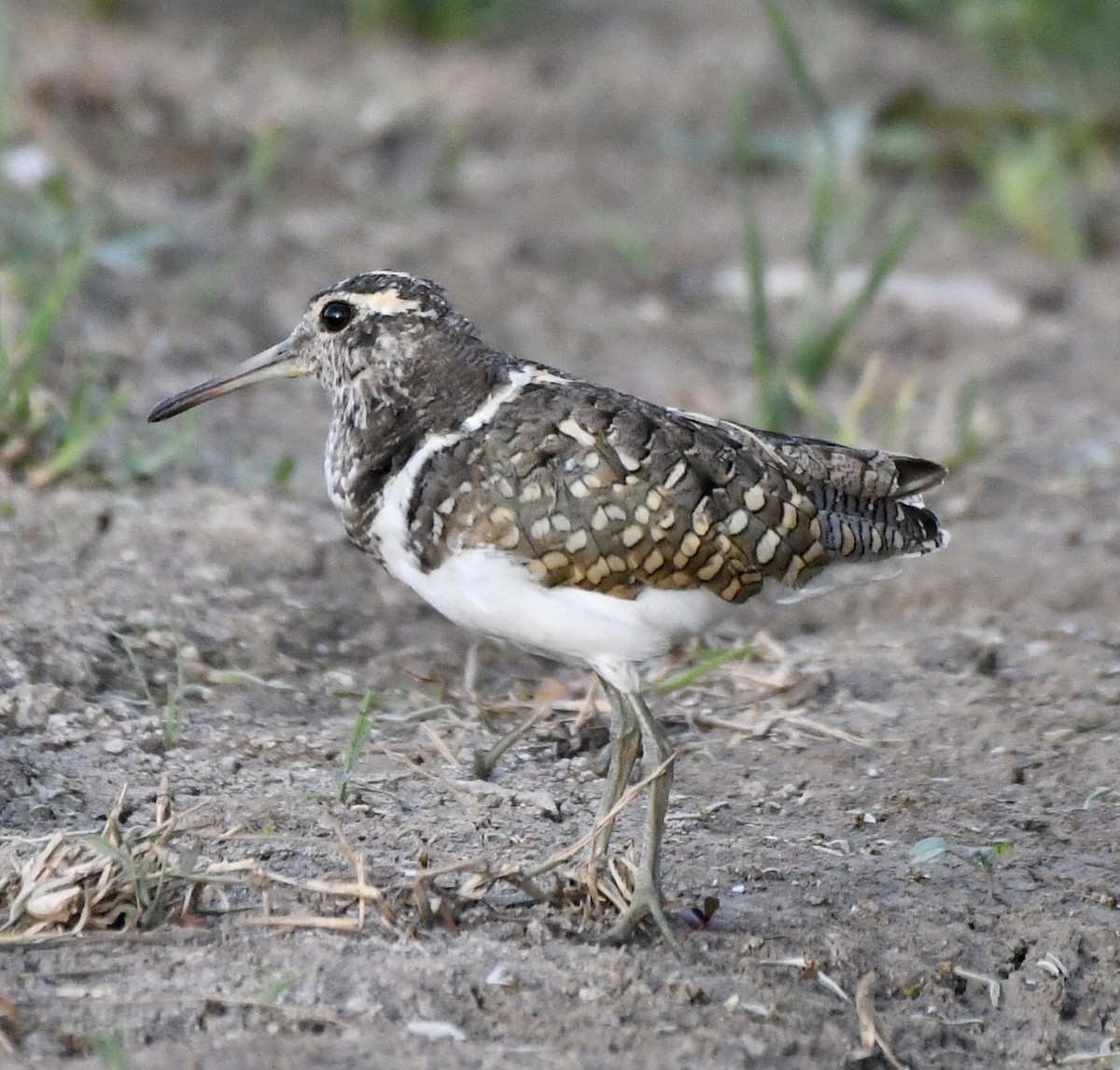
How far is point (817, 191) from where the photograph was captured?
6.12 metres

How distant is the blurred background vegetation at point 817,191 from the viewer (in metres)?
5.50

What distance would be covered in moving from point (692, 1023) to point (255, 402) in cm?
377

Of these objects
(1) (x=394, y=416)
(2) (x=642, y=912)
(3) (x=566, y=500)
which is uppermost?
(1) (x=394, y=416)

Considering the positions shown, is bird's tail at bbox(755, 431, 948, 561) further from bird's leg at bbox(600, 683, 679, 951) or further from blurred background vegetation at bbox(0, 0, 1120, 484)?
blurred background vegetation at bbox(0, 0, 1120, 484)

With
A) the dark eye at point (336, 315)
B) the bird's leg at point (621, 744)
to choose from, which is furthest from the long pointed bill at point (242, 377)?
the bird's leg at point (621, 744)

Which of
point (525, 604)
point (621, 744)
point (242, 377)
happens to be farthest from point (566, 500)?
point (242, 377)

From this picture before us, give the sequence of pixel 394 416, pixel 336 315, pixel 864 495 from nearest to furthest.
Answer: pixel 394 416 < pixel 336 315 < pixel 864 495

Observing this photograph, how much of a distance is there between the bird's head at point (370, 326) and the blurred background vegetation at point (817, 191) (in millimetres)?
1430

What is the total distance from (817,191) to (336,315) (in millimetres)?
2683

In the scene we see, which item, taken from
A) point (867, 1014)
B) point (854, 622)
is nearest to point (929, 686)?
point (854, 622)

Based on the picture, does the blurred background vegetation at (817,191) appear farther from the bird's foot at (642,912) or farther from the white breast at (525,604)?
the bird's foot at (642,912)

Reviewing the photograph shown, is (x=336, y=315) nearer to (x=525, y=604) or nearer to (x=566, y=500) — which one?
(x=566, y=500)

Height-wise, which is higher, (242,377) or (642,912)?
(242,377)

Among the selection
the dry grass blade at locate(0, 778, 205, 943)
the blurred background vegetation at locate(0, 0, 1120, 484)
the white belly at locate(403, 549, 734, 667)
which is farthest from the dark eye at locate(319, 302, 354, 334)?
the blurred background vegetation at locate(0, 0, 1120, 484)
